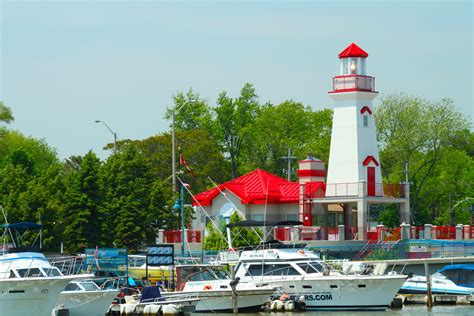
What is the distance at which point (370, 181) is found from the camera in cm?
7950

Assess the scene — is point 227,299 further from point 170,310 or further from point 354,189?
point 354,189

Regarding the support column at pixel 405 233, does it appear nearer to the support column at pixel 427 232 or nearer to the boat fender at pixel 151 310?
the support column at pixel 427 232

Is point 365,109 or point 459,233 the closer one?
point 459,233

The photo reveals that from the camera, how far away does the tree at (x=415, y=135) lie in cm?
10062

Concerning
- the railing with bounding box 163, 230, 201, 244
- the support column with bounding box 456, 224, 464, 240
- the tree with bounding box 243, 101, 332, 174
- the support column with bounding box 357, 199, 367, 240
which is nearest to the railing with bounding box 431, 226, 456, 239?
the support column with bounding box 456, 224, 464, 240

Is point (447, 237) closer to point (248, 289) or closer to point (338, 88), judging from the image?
point (338, 88)

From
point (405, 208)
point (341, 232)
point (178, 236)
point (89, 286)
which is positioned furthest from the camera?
point (405, 208)

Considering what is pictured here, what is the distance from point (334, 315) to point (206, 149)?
183 feet

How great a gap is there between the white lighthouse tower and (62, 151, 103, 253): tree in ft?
48.8

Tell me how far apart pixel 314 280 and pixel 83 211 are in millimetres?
21196

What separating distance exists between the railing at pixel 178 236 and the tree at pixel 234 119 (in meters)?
37.7

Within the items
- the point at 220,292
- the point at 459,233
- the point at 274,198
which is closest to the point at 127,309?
the point at 220,292

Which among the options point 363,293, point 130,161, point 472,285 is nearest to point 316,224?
point 130,161

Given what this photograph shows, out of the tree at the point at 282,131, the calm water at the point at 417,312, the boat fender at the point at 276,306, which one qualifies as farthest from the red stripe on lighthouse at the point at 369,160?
the tree at the point at 282,131
